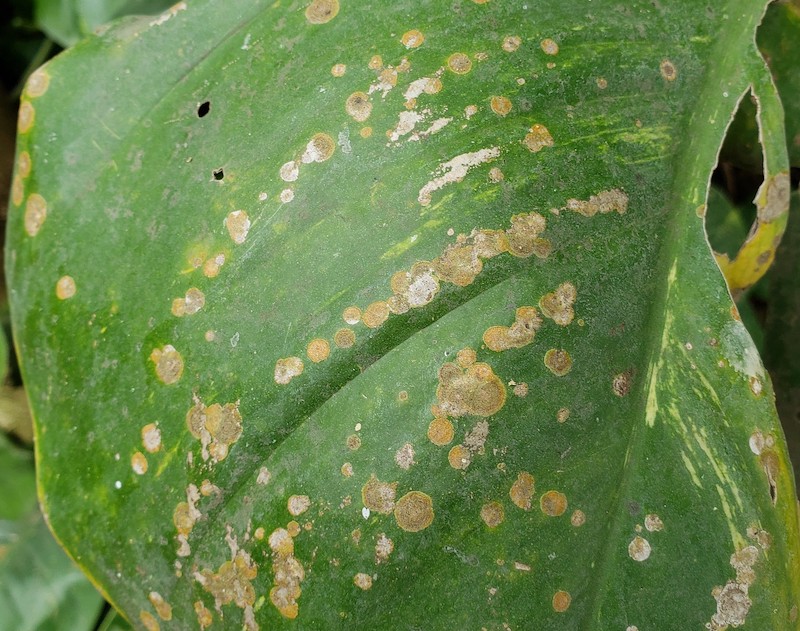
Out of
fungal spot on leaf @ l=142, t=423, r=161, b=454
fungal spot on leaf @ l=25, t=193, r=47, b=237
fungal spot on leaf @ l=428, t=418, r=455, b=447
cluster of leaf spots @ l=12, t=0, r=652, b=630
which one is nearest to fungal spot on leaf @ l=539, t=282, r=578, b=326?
cluster of leaf spots @ l=12, t=0, r=652, b=630

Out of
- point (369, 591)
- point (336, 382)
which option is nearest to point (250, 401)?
point (336, 382)

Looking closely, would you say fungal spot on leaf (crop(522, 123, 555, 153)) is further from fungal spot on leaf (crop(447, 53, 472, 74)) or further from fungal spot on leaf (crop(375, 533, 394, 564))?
fungal spot on leaf (crop(375, 533, 394, 564))

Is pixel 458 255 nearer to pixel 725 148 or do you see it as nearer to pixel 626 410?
pixel 626 410

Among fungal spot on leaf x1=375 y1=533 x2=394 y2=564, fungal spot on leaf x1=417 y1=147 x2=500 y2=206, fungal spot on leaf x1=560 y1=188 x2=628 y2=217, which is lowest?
fungal spot on leaf x1=375 y1=533 x2=394 y2=564

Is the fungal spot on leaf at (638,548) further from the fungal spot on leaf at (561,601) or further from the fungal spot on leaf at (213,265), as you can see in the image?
the fungal spot on leaf at (213,265)

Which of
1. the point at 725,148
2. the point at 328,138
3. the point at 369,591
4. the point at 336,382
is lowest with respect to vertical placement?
the point at 725,148
